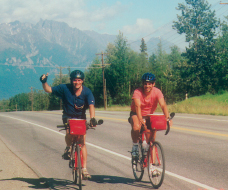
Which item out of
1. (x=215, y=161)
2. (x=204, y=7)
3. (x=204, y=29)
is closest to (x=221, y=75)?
(x=204, y=29)

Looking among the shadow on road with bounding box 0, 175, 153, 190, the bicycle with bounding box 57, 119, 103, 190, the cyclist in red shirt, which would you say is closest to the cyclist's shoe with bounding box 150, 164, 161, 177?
the shadow on road with bounding box 0, 175, 153, 190

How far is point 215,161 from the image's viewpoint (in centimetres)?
705

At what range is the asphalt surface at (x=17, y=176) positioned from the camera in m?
5.50

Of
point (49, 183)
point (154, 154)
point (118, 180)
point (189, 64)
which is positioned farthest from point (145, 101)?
point (189, 64)

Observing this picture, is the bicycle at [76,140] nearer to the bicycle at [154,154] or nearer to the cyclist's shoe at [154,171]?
the bicycle at [154,154]

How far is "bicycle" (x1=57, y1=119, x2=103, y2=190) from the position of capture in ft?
16.3

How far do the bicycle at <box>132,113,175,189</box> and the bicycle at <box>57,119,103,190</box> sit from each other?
31.8 inches

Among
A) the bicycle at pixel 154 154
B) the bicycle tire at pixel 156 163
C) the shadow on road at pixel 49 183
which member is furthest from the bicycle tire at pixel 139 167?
the shadow on road at pixel 49 183

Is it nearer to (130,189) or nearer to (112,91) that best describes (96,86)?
(112,91)

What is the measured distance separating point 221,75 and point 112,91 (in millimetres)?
30223

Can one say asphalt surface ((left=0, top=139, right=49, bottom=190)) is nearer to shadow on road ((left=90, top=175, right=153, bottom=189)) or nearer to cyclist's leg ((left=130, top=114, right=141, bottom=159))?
shadow on road ((left=90, top=175, right=153, bottom=189))

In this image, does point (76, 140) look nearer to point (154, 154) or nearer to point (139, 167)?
point (139, 167)

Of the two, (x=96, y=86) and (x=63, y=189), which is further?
(x=96, y=86)

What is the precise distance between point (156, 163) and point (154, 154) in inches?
5.7
